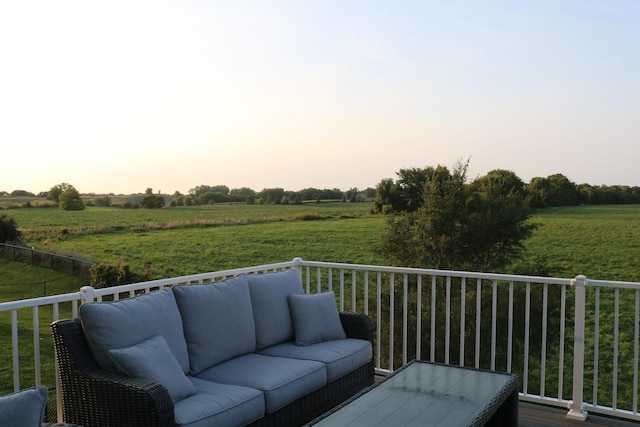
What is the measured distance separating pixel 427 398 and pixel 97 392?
5.44ft

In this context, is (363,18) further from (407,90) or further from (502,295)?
(502,295)

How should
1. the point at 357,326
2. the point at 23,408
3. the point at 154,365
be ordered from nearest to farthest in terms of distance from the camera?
1. the point at 23,408
2. the point at 154,365
3. the point at 357,326

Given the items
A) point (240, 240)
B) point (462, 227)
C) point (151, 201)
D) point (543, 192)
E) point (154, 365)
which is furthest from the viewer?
point (240, 240)

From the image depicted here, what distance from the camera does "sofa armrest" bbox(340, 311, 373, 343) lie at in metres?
4.02

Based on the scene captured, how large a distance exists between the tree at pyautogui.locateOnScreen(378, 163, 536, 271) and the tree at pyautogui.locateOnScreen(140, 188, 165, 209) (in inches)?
254

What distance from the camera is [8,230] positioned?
1414 cm

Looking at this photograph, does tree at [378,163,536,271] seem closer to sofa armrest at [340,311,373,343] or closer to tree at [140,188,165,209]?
tree at [140,188,165,209]

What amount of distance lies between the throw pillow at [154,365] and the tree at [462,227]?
12997 millimetres

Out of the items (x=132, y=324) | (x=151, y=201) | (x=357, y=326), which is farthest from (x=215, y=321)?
(x=151, y=201)

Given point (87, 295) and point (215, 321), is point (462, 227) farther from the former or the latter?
point (87, 295)

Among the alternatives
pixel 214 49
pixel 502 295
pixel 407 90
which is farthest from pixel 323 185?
pixel 502 295

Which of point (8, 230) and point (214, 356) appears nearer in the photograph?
point (214, 356)

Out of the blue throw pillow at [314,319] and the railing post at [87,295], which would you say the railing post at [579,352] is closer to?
the blue throw pillow at [314,319]

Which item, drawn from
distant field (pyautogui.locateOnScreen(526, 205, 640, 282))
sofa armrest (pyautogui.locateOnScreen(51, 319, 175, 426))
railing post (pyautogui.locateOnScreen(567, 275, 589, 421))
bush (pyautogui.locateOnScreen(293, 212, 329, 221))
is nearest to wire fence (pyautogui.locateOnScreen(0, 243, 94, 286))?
bush (pyautogui.locateOnScreen(293, 212, 329, 221))
